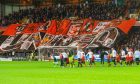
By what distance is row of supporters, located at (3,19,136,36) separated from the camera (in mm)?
66562

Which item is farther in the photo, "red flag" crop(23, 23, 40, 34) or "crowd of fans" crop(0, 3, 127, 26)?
"red flag" crop(23, 23, 40, 34)

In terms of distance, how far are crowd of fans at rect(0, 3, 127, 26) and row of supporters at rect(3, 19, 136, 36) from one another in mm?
2105

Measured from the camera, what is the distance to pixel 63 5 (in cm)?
8544

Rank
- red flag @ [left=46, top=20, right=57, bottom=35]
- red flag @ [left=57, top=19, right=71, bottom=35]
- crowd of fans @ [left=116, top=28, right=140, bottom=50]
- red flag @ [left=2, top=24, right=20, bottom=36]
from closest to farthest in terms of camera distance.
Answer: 1. crowd of fans @ [left=116, top=28, right=140, bottom=50]
2. red flag @ [left=57, top=19, right=71, bottom=35]
3. red flag @ [left=46, top=20, right=57, bottom=35]
4. red flag @ [left=2, top=24, right=20, bottom=36]

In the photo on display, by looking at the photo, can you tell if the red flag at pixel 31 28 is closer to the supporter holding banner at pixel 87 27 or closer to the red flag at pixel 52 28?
the red flag at pixel 52 28

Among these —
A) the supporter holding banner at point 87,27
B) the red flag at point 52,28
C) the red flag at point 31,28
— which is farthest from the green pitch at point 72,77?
the red flag at point 31,28

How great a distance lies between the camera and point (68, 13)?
78125 mm

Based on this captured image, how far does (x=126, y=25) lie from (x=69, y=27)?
9775mm

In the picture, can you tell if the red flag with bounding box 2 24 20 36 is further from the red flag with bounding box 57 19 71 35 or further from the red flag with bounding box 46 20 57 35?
the red flag with bounding box 57 19 71 35

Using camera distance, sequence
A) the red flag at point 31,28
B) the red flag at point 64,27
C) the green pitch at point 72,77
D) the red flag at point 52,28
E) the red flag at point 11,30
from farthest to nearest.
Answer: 1. the red flag at point 11,30
2. the red flag at point 31,28
3. the red flag at point 52,28
4. the red flag at point 64,27
5. the green pitch at point 72,77

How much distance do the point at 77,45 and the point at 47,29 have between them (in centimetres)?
884

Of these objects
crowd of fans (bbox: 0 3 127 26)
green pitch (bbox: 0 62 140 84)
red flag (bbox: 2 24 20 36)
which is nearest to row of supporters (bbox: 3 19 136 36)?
red flag (bbox: 2 24 20 36)

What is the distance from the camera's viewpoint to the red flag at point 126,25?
65312mm

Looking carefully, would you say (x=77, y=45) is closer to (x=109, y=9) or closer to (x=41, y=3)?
(x=109, y=9)
